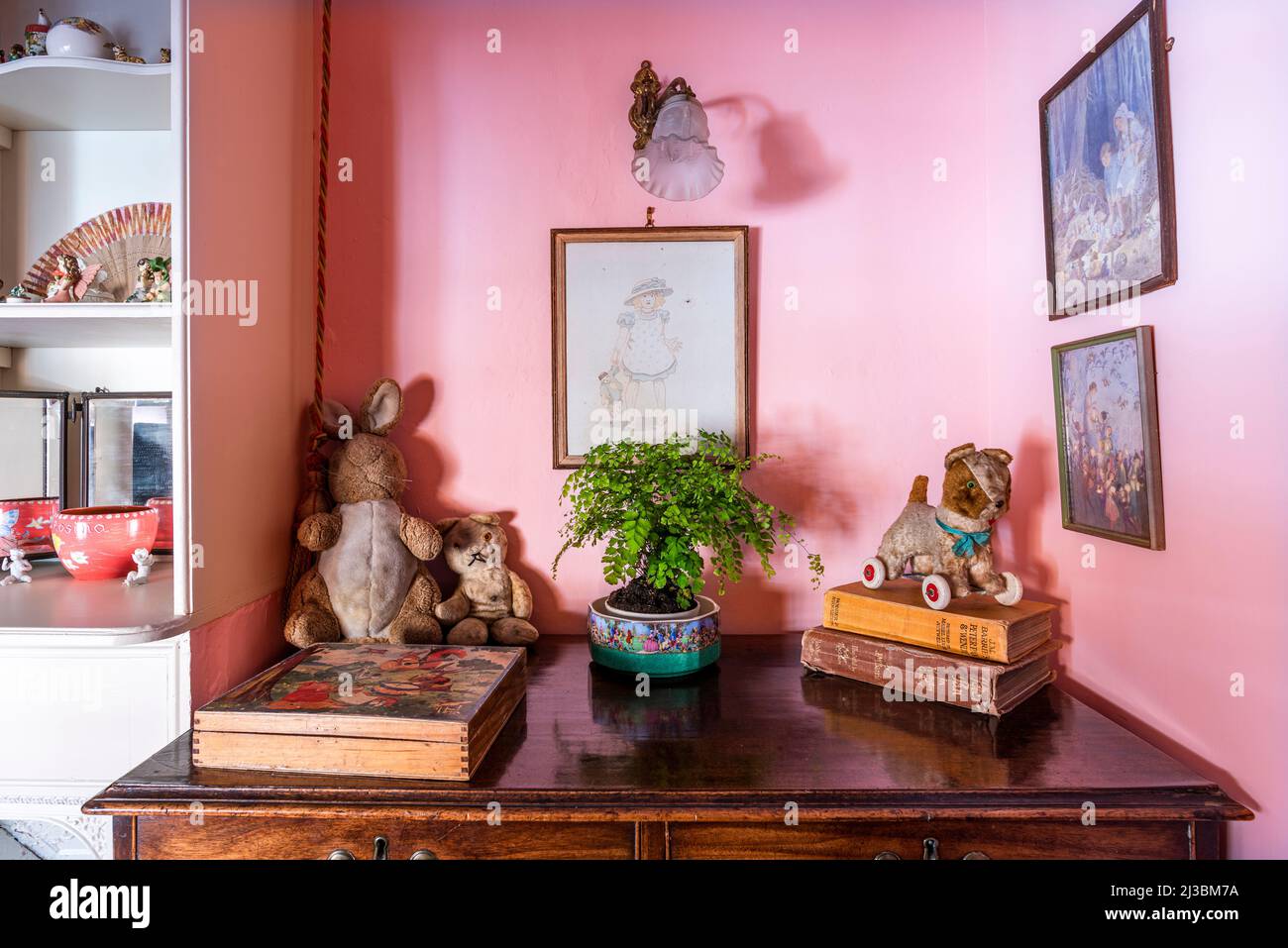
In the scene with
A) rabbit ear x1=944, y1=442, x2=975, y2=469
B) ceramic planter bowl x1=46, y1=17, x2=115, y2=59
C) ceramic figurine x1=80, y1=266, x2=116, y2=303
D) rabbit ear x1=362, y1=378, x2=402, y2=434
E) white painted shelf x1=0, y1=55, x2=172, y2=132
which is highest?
ceramic planter bowl x1=46, y1=17, x2=115, y2=59

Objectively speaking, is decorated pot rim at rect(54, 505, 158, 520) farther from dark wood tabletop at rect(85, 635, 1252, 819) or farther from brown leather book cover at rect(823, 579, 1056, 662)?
A: brown leather book cover at rect(823, 579, 1056, 662)

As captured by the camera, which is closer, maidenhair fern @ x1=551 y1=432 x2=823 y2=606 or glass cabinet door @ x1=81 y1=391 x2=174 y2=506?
maidenhair fern @ x1=551 y1=432 x2=823 y2=606

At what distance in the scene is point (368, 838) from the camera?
91 centimetres

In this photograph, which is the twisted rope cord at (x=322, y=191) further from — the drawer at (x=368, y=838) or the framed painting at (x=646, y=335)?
the drawer at (x=368, y=838)

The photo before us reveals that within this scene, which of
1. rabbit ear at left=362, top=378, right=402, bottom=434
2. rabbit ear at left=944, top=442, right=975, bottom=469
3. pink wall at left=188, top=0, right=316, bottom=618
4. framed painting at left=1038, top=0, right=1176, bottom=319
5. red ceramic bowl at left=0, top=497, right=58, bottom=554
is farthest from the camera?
rabbit ear at left=362, top=378, right=402, bottom=434

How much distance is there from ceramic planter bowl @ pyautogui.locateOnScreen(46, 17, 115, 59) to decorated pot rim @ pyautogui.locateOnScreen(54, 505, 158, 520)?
2.82ft

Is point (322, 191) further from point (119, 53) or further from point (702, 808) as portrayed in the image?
point (702, 808)

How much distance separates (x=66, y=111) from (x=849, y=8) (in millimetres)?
1725

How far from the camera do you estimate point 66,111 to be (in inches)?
54.0

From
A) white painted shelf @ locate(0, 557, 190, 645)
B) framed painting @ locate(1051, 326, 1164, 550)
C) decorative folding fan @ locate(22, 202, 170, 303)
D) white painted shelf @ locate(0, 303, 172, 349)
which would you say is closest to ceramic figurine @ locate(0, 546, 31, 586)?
white painted shelf @ locate(0, 557, 190, 645)

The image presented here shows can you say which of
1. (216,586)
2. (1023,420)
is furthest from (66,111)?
(1023,420)

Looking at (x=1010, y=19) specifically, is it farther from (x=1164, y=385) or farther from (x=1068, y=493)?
(x=1068, y=493)

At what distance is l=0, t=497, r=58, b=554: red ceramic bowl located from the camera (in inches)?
54.3

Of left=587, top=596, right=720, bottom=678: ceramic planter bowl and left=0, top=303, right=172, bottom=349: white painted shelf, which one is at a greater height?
left=0, top=303, right=172, bottom=349: white painted shelf
